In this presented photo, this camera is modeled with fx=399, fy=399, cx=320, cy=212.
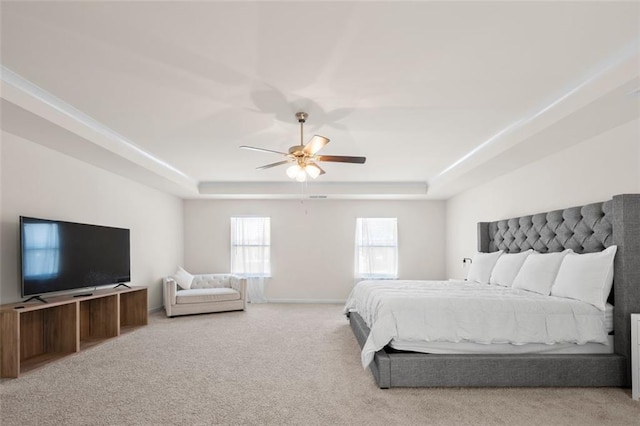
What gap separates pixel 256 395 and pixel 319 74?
253 centimetres

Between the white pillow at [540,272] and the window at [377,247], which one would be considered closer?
the white pillow at [540,272]

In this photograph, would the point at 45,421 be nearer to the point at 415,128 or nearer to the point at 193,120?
the point at 193,120

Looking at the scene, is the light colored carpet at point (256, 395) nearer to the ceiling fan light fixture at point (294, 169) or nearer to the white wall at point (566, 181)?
the white wall at point (566, 181)

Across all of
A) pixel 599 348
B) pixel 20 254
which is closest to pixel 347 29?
pixel 599 348

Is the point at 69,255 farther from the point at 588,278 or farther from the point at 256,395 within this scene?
the point at 588,278

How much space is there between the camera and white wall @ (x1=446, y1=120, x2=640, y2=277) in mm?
3541

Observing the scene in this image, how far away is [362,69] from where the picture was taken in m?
2.95

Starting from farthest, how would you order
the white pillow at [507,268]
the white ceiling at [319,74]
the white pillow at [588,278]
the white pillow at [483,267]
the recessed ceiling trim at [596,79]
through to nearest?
the white pillow at [483,267], the white pillow at [507,268], the white pillow at [588,278], the recessed ceiling trim at [596,79], the white ceiling at [319,74]

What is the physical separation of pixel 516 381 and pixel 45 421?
348 cm

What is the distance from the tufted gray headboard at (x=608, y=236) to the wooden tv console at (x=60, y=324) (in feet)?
16.7

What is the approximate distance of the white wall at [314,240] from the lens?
859 cm

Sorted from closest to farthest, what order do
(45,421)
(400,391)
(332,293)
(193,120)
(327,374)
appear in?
(45,421) < (400,391) < (327,374) < (193,120) < (332,293)

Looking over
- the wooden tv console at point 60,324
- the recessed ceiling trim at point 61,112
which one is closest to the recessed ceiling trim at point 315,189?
the recessed ceiling trim at point 61,112

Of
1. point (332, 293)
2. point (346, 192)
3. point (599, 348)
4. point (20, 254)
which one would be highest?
point (346, 192)
